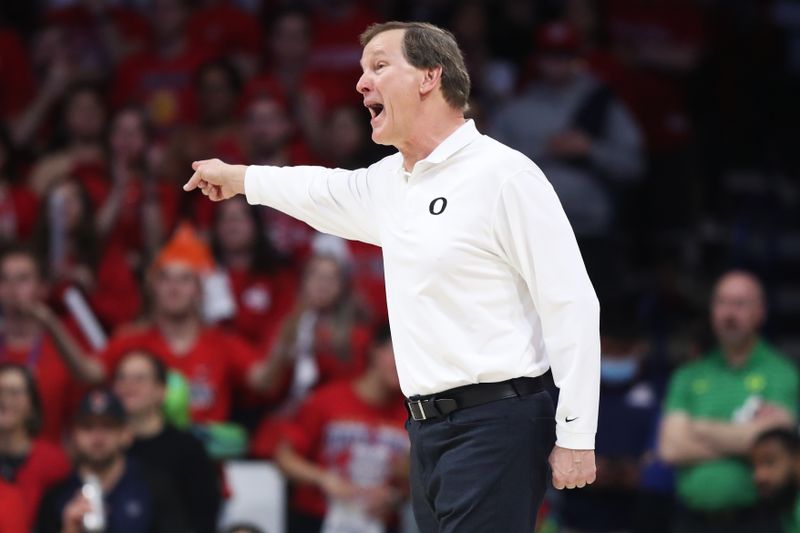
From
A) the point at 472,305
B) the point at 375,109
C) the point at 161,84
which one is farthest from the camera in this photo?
the point at 161,84

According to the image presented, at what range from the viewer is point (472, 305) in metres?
4.20

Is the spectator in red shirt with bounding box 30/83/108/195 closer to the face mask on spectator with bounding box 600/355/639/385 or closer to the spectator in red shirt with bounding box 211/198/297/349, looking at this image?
the spectator in red shirt with bounding box 211/198/297/349

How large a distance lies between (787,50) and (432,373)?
852 cm

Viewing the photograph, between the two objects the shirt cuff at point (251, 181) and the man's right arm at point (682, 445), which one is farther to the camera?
the man's right arm at point (682, 445)

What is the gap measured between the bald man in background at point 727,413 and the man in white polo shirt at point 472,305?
3.21 metres

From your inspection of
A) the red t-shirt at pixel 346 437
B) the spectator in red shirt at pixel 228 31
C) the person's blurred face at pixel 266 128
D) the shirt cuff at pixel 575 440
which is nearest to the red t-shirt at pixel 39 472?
the red t-shirt at pixel 346 437

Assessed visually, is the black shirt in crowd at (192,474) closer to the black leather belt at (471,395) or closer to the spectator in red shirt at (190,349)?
the spectator in red shirt at (190,349)

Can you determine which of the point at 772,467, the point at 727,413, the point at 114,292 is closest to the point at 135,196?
the point at 114,292

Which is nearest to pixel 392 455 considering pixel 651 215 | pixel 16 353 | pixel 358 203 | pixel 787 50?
pixel 16 353

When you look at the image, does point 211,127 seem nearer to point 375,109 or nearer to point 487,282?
point 375,109

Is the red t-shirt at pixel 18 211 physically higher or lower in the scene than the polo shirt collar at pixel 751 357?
higher

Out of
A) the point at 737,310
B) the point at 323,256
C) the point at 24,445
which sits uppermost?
the point at 323,256

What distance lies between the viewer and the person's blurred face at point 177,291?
7.82 meters

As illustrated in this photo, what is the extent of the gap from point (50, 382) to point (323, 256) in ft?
5.07
